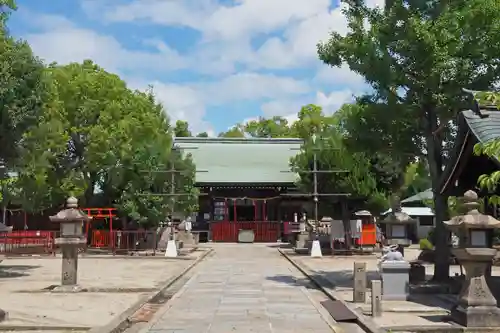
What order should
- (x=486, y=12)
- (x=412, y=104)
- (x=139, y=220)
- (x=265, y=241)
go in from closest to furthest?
1. (x=486, y=12)
2. (x=412, y=104)
3. (x=139, y=220)
4. (x=265, y=241)

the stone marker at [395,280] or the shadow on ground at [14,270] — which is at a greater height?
the stone marker at [395,280]

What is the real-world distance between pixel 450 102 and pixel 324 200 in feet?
56.7

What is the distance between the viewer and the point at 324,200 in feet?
107

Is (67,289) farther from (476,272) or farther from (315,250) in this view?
(315,250)

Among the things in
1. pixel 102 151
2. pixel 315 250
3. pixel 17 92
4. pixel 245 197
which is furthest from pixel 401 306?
pixel 245 197

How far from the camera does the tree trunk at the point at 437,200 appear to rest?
16.2m

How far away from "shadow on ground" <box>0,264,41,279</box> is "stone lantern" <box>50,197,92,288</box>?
433cm

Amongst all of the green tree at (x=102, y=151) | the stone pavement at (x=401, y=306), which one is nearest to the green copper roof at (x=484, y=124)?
the stone pavement at (x=401, y=306)

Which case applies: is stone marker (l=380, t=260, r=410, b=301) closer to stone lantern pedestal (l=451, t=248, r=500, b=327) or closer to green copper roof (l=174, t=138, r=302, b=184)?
stone lantern pedestal (l=451, t=248, r=500, b=327)

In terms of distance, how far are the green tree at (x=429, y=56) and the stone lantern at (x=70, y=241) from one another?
825 cm

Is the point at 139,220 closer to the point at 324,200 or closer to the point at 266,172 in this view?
the point at 324,200

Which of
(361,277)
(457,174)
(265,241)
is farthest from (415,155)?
(265,241)

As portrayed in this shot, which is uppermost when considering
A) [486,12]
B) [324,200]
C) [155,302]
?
[486,12]

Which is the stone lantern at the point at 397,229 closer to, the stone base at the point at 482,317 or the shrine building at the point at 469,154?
the shrine building at the point at 469,154
